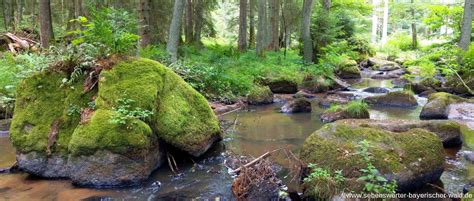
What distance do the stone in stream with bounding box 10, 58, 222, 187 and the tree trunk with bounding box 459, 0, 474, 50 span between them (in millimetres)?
12621

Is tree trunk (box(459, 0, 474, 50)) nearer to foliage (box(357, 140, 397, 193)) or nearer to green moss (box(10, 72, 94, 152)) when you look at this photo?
foliage (box(357, 140, 397, 193))

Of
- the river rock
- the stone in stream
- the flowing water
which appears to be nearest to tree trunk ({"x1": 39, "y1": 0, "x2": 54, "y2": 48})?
the flowing water

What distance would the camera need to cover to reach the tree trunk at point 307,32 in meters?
Result: 18.8

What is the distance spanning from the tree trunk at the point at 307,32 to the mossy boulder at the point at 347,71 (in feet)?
9.41

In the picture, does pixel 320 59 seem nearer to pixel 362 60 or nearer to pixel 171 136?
pixel 362 60

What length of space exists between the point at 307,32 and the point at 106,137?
1543cm

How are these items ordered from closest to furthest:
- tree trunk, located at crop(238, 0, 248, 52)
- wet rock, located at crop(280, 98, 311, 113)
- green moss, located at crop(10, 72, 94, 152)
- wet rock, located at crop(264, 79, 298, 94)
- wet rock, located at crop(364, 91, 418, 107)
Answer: green moss, located at crop(10, 72, 94, 152), wet rock, located at crop(280, 98, 311, 113), wet rock, located at crop(364, 91, 418, 107), wet rock, located at crop(264, 79, 298, 94), tree trunk, located at crop(238, 0, 248, 52)

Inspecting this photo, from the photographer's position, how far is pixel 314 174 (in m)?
4.90

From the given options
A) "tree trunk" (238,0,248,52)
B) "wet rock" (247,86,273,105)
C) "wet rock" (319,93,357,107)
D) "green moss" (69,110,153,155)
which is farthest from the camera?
"tree trunk" (238,0,248,52)

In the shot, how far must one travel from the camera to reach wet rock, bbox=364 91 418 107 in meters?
13.1

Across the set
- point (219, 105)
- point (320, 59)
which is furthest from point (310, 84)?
point (219, 105)

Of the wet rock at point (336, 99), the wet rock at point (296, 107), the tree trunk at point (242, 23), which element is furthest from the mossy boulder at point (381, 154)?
the tree trunk at point (242, 23)

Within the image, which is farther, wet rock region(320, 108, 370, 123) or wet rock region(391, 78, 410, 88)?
wet rock region(391, 78, 410, 88)

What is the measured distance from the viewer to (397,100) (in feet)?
43.7
